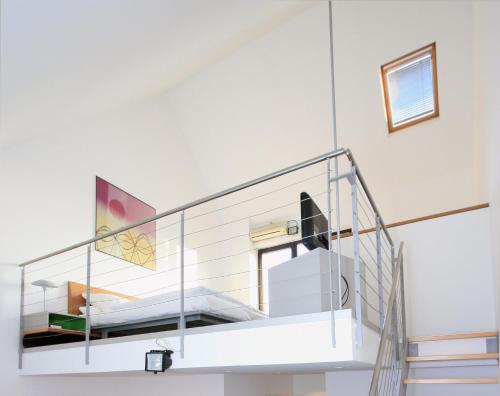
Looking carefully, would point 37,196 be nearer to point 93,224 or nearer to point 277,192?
point 93,224

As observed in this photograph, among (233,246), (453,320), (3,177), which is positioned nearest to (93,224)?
(3,177)

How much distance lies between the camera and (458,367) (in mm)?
4375

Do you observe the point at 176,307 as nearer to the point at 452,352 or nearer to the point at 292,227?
the point at 452,352

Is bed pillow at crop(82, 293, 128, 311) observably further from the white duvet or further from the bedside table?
the white duvet

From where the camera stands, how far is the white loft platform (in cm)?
279

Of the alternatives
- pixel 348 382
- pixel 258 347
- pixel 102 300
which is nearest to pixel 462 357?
pixel 348 382

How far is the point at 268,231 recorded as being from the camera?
7.71 m

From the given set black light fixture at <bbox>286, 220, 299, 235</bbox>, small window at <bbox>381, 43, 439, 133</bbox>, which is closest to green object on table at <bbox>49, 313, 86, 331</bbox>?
black light fixture at <bbox>286, 220, 299, 235</bbox>

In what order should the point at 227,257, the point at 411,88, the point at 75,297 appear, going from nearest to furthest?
1. the point at 75,297
2. the point at 227,257
3. the point at 411,88

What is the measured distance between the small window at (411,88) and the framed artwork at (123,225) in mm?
3110

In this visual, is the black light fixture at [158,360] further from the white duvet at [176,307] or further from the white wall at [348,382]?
the white wall at [348,382]

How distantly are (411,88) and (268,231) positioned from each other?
279 centimetres

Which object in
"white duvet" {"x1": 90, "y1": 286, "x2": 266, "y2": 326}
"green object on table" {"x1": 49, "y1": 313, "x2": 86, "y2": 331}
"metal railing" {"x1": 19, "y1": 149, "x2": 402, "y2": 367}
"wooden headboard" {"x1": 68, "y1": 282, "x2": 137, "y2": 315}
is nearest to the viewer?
"metal railing" {"x1": 19, "y1": 149, "x2": 402, "y2": 367}

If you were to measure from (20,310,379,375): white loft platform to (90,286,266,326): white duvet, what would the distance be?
8.3 inches
